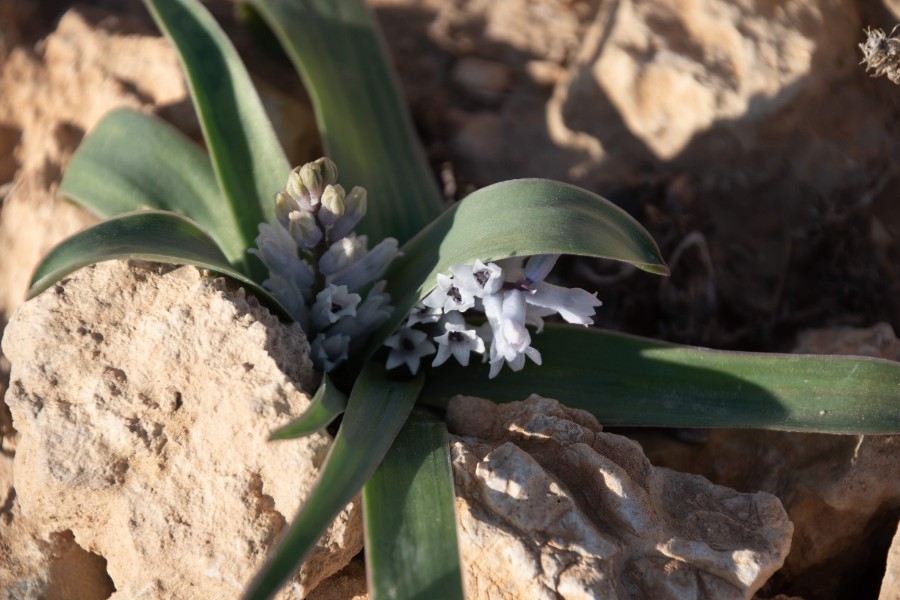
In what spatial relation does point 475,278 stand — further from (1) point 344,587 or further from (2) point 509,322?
(1) point 344,587

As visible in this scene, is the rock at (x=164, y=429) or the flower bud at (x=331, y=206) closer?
the rock at (x=164, y=429)

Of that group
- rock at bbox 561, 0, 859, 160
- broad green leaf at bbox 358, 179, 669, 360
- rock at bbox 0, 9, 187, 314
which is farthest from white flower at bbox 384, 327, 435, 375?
rock at bbox 561, 0, 859, 160

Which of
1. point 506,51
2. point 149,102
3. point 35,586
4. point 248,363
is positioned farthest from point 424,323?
point 506,51

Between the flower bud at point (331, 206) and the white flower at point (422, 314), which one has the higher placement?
the flower bud at point (331, 206)

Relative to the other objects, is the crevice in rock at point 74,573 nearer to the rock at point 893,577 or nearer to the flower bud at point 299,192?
the flower bud at point 299,192

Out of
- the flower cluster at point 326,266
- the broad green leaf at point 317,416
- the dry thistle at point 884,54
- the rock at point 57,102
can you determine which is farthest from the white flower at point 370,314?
the dry thistle at point 884,54

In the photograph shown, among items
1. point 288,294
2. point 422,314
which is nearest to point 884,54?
point 422,314
